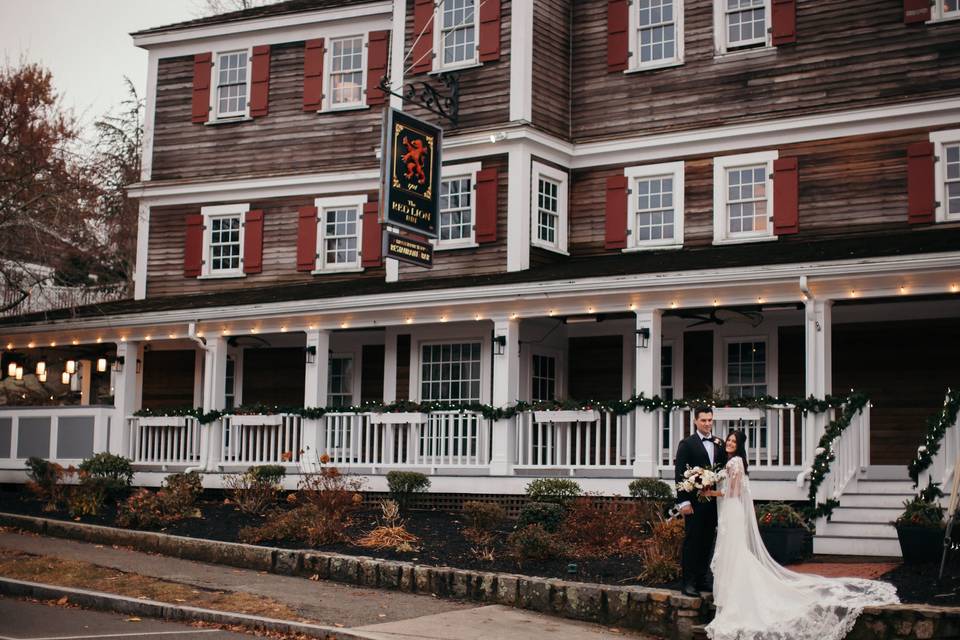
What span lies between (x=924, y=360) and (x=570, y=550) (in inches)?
299

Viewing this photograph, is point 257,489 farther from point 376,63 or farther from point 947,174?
point 947,174

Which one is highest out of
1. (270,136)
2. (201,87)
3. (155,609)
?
(201,87)

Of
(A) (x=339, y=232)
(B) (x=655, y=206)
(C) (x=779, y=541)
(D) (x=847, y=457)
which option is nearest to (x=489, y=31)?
(B) (x=655, y=206)

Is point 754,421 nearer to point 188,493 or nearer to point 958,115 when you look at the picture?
point 958,115

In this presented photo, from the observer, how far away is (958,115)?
20.3m

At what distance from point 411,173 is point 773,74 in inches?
254

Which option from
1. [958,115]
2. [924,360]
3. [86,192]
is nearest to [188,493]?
[86,192]

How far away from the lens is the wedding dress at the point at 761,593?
11.4 metres

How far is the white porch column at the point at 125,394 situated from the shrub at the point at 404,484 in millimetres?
6298

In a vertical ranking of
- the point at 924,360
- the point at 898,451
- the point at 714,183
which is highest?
the point at 714,183

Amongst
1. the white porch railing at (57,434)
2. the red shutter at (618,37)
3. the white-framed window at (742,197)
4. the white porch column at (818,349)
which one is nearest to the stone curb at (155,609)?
the white porch column at (818,349)

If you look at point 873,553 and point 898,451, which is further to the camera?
point 898,451

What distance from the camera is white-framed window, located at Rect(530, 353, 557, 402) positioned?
2236 centimetres

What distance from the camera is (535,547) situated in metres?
14.6
